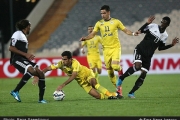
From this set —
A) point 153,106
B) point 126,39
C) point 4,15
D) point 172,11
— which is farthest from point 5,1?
point 153,106

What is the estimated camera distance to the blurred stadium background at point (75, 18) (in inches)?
1037

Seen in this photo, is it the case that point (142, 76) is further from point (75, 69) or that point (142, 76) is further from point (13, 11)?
point (13, 11)

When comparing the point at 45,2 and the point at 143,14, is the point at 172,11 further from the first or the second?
the point at 45,2

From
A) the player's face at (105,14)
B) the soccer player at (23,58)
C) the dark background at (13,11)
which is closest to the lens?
the soccer player at (23,58)

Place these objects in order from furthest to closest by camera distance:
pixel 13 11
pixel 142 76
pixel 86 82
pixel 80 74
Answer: pixel 13 11, pixel 142 76, pixel 86 82, pixel 80 74

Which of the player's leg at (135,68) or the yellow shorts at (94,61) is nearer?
the player's leg at (135,68)

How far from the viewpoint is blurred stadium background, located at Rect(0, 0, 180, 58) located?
2633 centimetres

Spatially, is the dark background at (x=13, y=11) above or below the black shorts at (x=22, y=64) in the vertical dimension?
above

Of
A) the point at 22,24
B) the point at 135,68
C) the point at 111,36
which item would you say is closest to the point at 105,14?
the point at 111,36

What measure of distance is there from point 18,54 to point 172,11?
16829 millimetres

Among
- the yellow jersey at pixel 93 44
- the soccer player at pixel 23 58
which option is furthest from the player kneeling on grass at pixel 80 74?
the yellow jersey at pixel 93 44

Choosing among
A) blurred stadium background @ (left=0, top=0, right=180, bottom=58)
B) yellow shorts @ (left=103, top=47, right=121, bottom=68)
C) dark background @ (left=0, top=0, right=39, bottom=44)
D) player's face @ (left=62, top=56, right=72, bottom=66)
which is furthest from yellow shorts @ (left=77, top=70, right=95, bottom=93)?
dark background @ (left=0, top=0, right=39, bottom=44)

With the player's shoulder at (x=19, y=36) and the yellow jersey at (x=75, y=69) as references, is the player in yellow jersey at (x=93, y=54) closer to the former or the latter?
the yellow jersey at (x=75, y=69)

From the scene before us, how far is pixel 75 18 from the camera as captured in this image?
2748 centimetres
